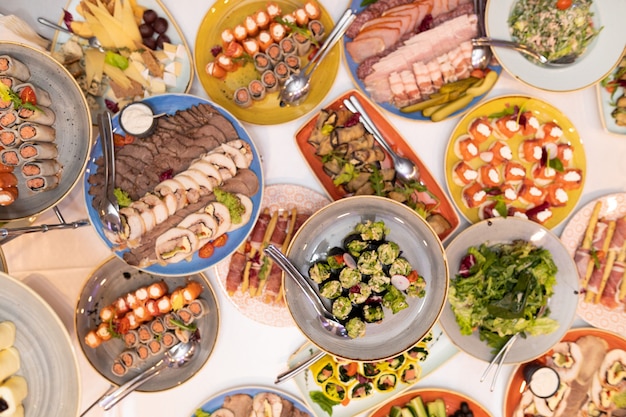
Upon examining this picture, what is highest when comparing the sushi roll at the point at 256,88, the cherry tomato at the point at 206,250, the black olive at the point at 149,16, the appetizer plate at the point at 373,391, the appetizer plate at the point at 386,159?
the black olive at the point at 149,16

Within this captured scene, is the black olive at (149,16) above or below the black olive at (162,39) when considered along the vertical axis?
above

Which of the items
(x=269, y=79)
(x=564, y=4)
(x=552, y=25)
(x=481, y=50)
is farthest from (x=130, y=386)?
(x=564, y=4)

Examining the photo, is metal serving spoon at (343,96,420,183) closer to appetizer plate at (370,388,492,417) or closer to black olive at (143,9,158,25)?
black olive at (143,9,158,25)

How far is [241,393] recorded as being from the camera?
2564 millimetres

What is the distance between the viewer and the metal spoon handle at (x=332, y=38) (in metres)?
2.33

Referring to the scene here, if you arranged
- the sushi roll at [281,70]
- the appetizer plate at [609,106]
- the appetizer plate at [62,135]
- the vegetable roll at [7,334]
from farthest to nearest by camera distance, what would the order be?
the appetizer plate at [609,106] → the sushi roll at [281,70] → the appetizer plate at [62,135] → the vegetable roll at [7,334]

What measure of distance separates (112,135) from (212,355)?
1.27 m

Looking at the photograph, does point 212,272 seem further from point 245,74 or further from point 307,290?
point 245,74

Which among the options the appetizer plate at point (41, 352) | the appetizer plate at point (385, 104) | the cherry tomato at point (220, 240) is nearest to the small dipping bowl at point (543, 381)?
the appetizer plate at point (385, 104)

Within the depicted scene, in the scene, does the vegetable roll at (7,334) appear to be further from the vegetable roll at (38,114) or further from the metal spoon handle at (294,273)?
the metal spoon handle at (294,273)

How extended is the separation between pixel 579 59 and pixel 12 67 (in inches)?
109

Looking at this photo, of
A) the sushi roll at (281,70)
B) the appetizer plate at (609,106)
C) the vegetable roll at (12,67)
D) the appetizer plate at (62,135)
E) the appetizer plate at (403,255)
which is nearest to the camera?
the vegetable roll at (12,67)

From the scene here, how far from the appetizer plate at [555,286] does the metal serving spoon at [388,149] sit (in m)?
0.42

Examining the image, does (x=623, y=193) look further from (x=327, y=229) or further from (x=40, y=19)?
(x=40, y=19)
